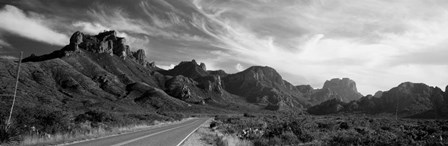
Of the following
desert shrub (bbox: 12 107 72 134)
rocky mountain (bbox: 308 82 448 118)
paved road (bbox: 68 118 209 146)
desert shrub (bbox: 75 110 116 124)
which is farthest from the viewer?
rocky mountain (bbox: 308 82 448 118)

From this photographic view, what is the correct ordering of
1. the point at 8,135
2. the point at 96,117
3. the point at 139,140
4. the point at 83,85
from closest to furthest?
the point at 8,135 → the point at 139,140 → the point at 96,117 → the point at 83,85

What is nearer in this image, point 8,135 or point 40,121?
point 8,135

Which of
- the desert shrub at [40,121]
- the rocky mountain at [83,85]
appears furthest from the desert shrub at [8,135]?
the rocky mountain at [83,85]

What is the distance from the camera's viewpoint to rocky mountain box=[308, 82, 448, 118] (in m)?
143

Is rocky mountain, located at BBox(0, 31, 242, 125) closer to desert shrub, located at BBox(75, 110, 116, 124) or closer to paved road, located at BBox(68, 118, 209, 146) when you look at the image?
desert shrub, located at BBox(75, 110, 116, 124)

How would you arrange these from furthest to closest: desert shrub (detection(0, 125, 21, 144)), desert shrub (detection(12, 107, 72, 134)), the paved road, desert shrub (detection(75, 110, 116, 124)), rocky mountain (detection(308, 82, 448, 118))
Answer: rocky mountain (detection(308, 82, 448, 118))
desert shrub (detection(75, 110, 116, 124))
desert shrub (detection(12, 107, 72, 134))
the paved road
desert shrub (detection(0, 125, 21, 144))

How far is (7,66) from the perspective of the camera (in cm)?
12025

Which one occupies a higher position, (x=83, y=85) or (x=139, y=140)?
(x=83, y=85)

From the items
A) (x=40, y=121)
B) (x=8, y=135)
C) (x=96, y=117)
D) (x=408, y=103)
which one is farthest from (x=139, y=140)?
(x=408, y=103)

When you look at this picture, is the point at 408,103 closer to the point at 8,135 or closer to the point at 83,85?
the point at 83,85

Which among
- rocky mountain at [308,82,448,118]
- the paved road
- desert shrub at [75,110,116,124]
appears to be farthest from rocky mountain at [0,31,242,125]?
rocky mountain at [308,82,448,118]

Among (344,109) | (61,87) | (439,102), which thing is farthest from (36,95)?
(439,102)

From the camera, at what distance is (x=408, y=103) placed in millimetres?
161625

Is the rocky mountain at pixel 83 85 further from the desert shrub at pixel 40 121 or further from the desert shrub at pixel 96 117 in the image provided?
the desert shrub at pixel 40 121
